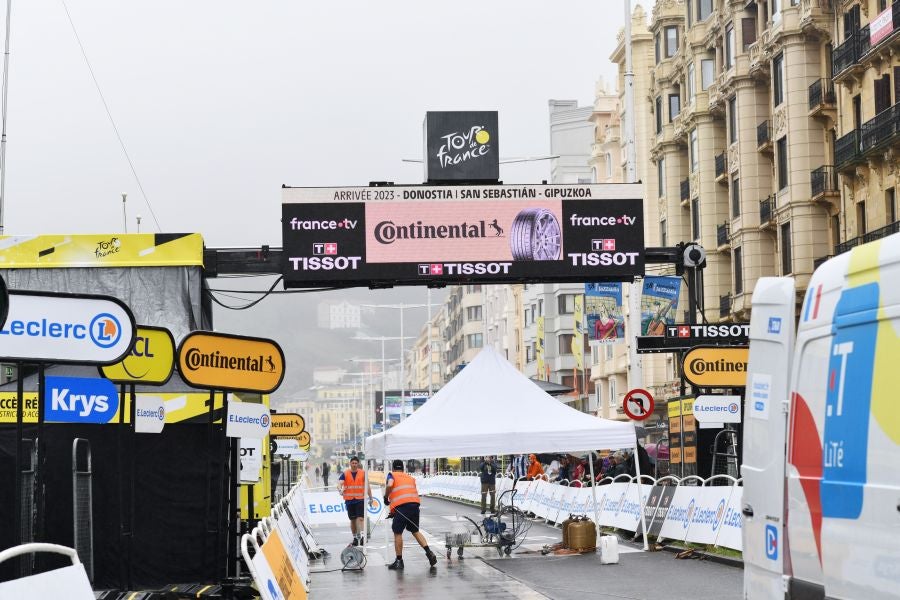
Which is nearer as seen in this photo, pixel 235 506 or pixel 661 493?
pixel 235 506

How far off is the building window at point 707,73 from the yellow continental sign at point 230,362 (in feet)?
150

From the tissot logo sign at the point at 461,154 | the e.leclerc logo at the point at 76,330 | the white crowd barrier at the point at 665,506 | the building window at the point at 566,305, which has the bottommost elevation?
the white crowd barrier at the point at 665,506

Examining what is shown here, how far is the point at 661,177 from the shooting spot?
64812mm

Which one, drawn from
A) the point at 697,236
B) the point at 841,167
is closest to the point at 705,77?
the point at 697,236

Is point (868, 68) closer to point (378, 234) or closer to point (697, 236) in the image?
point (697, 236)

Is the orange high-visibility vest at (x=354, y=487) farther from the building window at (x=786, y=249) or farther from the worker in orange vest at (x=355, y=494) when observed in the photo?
the building window at (x=786, y=249)

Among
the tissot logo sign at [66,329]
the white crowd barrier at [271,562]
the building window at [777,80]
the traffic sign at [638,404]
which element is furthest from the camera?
the building window at [777,80]

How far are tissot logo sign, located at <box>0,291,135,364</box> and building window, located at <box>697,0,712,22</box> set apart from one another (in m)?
50.7

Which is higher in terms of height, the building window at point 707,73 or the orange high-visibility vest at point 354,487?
the building window at point 707,73

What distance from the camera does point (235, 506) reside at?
53.6 ft

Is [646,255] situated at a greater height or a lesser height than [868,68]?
lesser

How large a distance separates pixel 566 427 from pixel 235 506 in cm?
811

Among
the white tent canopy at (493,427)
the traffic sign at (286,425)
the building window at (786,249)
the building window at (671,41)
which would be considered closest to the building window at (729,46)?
the building window at (786,249)

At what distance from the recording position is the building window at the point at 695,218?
2325 inches
